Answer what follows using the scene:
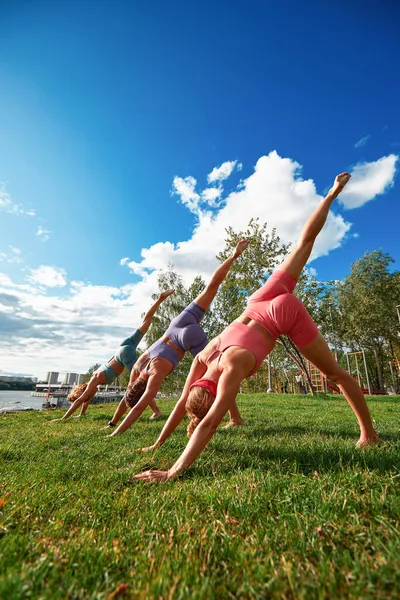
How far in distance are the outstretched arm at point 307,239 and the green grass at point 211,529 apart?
2.09 metres

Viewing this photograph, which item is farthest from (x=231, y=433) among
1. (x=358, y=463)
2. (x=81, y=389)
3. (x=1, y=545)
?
(x=81, y=389)

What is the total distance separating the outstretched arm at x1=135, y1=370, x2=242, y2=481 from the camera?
8.27 ft

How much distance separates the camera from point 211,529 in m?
1.67

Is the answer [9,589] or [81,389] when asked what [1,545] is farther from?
[81,389]

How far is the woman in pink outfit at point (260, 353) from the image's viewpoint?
8.70 feet

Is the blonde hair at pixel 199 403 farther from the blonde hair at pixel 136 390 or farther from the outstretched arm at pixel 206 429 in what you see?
the blonde hair at pixel 136 390

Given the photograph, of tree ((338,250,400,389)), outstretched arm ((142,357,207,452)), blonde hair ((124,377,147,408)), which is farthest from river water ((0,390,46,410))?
tree ((338,250,400,389))

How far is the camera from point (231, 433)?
4719mm

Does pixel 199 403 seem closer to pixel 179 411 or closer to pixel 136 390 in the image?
pixel 179 411

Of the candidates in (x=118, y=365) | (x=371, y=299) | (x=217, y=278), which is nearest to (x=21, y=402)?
(x=118, y=365)

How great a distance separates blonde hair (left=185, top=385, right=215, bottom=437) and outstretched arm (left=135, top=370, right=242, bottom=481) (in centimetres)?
24

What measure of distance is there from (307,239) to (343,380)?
1.74 m

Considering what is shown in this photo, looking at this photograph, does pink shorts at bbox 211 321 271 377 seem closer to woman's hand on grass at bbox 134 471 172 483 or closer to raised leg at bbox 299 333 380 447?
raised leg at bbox 299 333 380 447

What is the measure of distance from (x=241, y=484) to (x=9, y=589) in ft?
5.39
